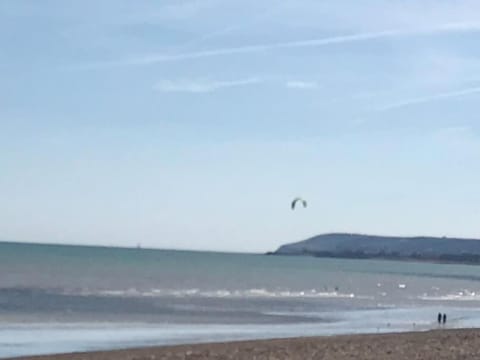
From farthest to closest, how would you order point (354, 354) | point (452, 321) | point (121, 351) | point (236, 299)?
point (236, 299) < point (452, 321) < point (121, 351) < point (354, 354)

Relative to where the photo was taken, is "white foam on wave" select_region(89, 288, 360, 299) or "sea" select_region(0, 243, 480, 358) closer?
"sea" select_region(0, 243, 480, 358)

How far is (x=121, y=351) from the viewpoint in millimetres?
26578

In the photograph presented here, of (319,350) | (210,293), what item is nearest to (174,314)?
(319,350)

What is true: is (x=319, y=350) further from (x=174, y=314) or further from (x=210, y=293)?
(x=210, y=293)

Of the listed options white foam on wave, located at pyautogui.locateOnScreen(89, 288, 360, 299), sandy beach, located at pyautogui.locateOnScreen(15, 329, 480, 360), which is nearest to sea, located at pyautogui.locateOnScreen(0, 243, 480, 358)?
white foam on wave, located at pyautogui.locateOnScreen(89, 288, 360, 299)

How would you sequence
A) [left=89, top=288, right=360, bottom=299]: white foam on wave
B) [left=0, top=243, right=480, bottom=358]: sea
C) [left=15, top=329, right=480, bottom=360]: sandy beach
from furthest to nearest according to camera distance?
[left=89, top=288, right=360, bottom=299]: white foam on wave < [left=0, top=243, right=480, bottom=358]: sea < [left=15, top=329, right=480, bottom=360]: sandy beach

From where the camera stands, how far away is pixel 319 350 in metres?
25.5

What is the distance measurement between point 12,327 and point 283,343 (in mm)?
8257

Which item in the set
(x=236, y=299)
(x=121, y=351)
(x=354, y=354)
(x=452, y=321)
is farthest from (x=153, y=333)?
(x=236, y=299)

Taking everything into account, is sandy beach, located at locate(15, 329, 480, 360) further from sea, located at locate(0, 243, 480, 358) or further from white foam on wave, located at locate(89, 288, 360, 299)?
white foam on wave, located at locate(89, 288, 360, 299)

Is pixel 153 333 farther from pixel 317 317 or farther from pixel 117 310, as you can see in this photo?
pixel 317 317

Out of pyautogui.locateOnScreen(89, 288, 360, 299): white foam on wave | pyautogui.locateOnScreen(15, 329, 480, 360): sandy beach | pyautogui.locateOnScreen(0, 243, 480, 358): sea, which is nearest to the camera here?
pyautogui.locateOnScreen(15, 329, 480, 360): sandy beach

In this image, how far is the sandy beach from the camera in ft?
78.9

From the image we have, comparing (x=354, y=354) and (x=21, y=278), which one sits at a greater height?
(x=21, y=278)
